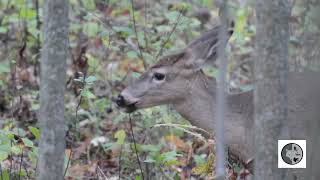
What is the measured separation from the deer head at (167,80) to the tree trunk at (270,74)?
2839 millimetres

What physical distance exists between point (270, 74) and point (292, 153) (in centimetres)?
105

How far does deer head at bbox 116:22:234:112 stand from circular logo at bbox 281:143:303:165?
2029mm

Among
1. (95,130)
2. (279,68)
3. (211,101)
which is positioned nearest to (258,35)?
(279,68)

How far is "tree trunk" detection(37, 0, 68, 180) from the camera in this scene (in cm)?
428

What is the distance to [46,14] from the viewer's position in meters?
4.29

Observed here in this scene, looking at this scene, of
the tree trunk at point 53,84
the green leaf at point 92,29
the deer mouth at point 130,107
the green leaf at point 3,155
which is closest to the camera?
the tree trunk at point 53,84

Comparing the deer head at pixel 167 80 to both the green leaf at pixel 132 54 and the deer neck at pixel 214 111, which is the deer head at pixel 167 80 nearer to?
the deer neck at pixel 214 111

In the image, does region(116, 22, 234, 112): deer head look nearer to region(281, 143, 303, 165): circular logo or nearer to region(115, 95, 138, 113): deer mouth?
region(115, 95, 138, 113): deer mouth

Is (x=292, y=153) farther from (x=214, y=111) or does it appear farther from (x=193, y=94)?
(x=193, y=94)

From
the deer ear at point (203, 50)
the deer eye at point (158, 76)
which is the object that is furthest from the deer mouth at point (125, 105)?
the deer ear at point (203, 50)

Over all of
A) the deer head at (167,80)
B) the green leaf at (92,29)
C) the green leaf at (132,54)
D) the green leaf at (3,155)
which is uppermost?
the green leaf at (92,29)

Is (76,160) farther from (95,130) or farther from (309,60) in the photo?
(309,60)

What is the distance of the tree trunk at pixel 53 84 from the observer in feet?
14.0

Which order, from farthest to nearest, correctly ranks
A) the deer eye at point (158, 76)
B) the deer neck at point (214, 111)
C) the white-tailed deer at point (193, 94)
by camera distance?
the deer eye at point (158, 76) < the white-tailed deer at point (193, 94) < the deer neck at point (214, 111)
